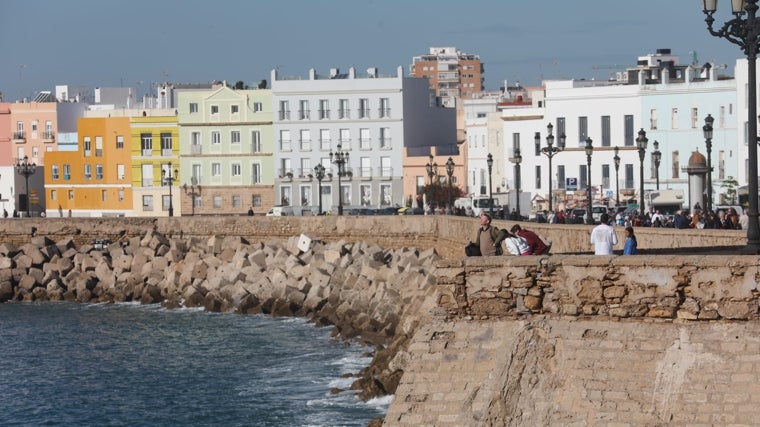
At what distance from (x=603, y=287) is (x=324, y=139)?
61103 millimetres

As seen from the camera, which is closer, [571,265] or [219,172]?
[571,265]

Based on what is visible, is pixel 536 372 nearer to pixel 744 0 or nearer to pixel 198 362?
pixel 744 0

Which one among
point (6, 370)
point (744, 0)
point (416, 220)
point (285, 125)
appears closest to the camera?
point (744, 0)

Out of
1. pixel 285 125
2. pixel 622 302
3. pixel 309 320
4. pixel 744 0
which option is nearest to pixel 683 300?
pixel 622 302

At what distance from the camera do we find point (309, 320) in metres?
37.2

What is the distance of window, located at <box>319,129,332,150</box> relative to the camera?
73.3m

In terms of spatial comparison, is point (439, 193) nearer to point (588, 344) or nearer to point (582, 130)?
point (582, 130)

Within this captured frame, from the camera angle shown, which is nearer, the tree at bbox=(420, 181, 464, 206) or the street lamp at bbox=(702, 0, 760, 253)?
the street lamp at bbox=(702, 0, 760, 253)

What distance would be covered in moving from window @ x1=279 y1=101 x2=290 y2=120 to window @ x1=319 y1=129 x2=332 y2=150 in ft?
5.81

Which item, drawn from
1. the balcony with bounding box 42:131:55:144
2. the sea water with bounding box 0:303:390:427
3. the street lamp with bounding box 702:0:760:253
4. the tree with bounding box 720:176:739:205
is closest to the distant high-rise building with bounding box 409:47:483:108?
the balcony with bounding box 42:131:55:144

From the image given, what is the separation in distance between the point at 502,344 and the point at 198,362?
19.9 meters

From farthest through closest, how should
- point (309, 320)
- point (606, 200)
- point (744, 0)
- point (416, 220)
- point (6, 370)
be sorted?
point (606, 200) → point (416, 220) → point (309, 320) → point (6, 370) → point (744, 0)

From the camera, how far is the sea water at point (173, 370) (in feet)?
81.7

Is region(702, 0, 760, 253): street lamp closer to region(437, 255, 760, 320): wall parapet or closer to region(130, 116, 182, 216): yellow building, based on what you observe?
region(437, 255, 760, 320): wall parapet
